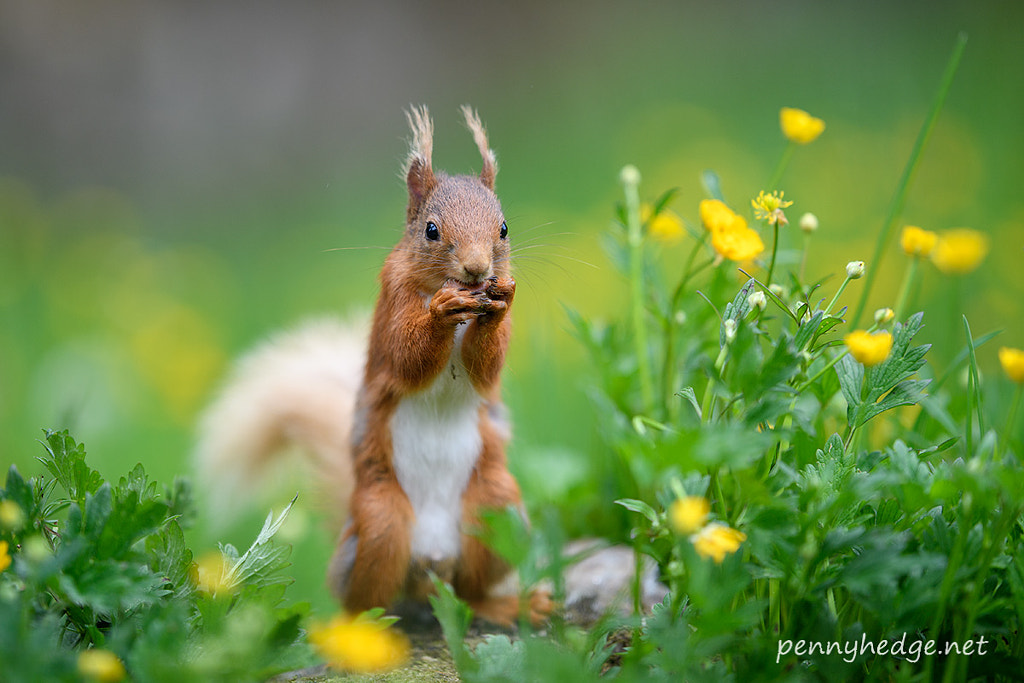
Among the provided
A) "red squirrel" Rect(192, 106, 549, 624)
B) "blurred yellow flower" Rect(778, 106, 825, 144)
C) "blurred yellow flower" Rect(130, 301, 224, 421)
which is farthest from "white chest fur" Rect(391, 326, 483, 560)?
"blurred yellow flower" Rect(130, 301, 224, 421)

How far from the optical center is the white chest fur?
1866 millimetres

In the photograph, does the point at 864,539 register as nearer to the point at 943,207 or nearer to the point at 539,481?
the point at 539,481

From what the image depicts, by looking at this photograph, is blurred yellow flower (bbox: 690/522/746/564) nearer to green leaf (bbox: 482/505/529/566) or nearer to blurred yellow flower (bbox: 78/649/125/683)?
green leaf (bbox: 482/505/529/566)

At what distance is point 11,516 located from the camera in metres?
1.17

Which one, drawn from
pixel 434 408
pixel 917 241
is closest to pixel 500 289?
pixel 434 408

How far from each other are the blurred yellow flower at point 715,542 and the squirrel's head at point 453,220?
709 mm

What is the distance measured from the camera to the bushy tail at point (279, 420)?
8.07 ft

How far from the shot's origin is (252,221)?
6.07 m

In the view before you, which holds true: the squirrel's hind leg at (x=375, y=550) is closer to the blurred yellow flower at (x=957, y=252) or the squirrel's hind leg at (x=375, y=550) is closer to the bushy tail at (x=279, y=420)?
the bushy tail at (x=279, y=420)

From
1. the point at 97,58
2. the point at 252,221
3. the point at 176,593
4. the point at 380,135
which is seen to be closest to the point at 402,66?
the point at 380,135

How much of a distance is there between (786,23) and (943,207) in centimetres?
242

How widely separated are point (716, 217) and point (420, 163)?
69 centimetres

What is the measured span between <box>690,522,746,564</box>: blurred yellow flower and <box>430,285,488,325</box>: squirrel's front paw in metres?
0.63

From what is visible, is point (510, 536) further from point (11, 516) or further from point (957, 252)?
point (957, 252)
